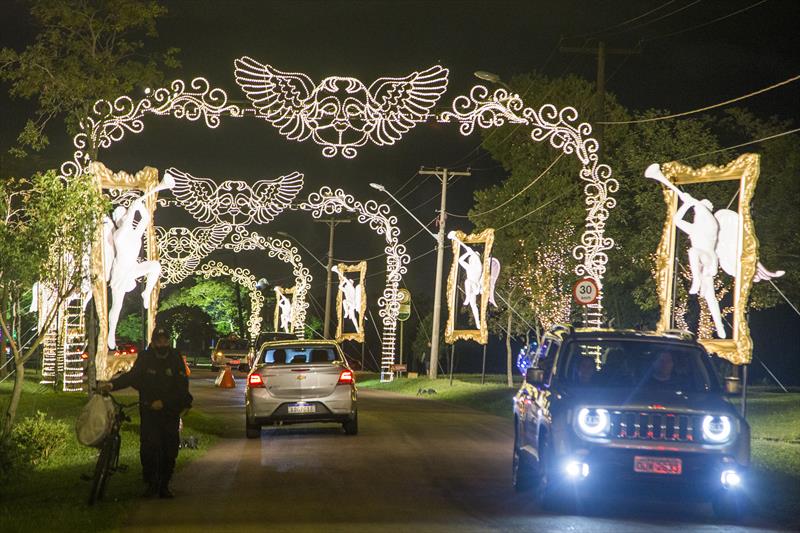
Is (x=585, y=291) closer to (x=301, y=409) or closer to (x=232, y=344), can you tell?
(x=301, y=409)

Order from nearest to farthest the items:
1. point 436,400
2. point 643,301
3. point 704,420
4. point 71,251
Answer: point 704,420, point 71,251, point 436,400, point 643,301

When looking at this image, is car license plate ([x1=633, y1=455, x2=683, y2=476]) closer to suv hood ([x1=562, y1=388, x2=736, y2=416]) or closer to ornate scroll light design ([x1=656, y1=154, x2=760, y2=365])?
suv hood ([x1=562, y1=388, x2=736, y2=416])

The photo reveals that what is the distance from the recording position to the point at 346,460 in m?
17.6

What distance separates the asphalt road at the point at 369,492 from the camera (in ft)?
38.0

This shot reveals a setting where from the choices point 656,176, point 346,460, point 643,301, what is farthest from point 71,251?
point 643,301

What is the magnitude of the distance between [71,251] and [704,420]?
359 inches

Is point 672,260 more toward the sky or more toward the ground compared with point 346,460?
more toward the sky

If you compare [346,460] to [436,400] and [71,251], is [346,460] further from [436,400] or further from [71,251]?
[436,400]

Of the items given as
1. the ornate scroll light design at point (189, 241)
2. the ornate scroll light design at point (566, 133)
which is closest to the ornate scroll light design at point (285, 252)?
the ornate scroll light design at point (189, 241)

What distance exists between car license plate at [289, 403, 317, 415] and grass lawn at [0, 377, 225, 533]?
1.45 m

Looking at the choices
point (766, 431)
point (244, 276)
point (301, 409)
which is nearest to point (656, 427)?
point (301, 409)

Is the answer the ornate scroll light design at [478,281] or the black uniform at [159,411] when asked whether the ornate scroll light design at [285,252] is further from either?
the black uniform at [159,411]

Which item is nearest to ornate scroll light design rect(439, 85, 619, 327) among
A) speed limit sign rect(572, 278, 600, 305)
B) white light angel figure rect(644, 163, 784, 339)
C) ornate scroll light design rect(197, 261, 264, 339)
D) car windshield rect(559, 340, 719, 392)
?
speed limit sign rect(572, 278, 600, 305)

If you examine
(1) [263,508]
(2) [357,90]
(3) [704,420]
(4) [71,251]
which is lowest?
(1) [263,508]
